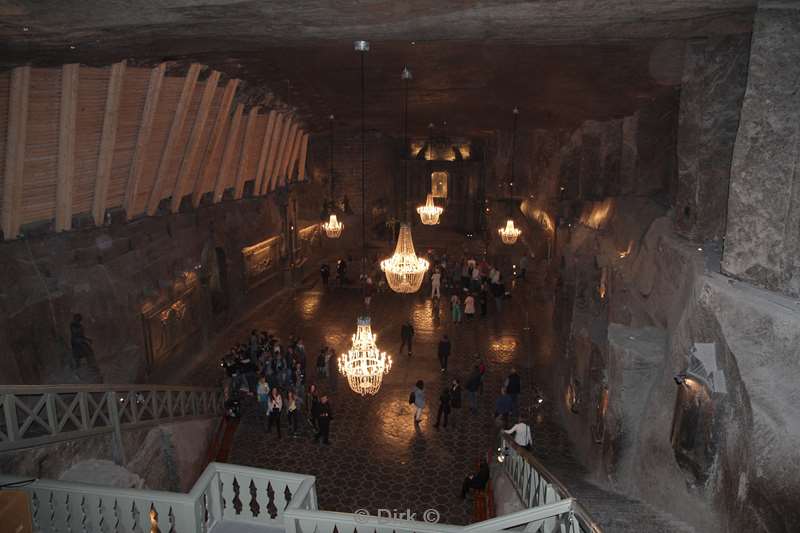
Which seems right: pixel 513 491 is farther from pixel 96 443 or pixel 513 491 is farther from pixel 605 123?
pixel 605 123

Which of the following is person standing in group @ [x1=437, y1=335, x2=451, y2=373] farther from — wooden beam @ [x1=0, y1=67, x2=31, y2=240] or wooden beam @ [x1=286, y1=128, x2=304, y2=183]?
wooden beam @ [x1=286, y1=128, x2=304, y2=183]

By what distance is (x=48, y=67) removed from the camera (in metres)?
6.04

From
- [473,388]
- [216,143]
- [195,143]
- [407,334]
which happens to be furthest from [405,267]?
[216,143]

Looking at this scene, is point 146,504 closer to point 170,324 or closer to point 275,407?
point 275,407

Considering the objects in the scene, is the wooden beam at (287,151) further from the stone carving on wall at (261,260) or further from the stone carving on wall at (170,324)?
the stone carving on wall at (170,324)

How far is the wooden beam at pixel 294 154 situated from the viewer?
1579 centimetres

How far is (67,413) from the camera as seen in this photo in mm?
5797

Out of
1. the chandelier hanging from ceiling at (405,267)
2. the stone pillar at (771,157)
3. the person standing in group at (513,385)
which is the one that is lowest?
the person standing in group at (513,385)

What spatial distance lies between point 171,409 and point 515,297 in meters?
11.2

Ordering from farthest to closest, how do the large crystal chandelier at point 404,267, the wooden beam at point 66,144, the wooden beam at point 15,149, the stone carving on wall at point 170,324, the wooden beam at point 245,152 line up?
1. the wooden beam at point 245,152
2. the stone carving on wall at point 170,324
3. the large crystal chandelier at point 404,267
4. the wooden beam at point 66,144
5. the wooden beam at point 15,149

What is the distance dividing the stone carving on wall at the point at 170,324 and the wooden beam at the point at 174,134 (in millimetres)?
1985

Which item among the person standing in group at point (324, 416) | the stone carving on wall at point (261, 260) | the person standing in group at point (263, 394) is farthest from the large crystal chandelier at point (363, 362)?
the stone carving on wall at point (261, 260)

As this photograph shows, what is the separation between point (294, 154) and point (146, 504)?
13381 mm

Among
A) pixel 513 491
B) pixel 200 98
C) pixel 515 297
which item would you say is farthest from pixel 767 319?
pixel 515 297
